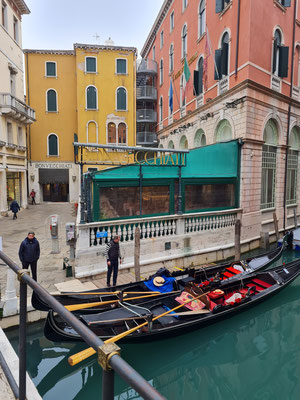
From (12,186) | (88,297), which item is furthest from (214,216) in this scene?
(12,186)

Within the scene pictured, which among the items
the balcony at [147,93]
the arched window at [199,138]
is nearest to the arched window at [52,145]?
the balcony at [147,93]

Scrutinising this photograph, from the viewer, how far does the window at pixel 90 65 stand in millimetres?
22797

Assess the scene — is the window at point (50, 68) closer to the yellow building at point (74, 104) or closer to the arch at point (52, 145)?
the yellow building at point (74, 104)

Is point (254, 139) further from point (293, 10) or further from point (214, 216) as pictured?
point (293, 10)

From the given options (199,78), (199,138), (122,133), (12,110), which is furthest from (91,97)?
(199,138)

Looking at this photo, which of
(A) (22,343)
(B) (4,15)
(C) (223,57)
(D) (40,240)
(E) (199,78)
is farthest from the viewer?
(B) (4,15)

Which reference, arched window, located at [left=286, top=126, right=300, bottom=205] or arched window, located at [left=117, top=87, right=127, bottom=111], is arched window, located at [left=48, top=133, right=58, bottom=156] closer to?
arched window, located at [left=117, top=87, right=127, bottom=111]

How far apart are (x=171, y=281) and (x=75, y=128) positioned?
2031cm

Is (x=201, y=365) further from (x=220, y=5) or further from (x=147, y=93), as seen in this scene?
(x=147, y=93)

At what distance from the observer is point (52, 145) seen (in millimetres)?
23766

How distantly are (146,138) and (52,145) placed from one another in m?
8.15

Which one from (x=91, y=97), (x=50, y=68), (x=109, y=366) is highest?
(x=50, y=68)

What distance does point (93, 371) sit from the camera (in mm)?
5250

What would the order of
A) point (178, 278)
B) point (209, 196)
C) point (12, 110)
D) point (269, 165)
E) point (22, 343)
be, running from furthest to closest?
point (12, 110) → point (269, 165) → point (209, 196) → point (178, 278) → point (22, 343)
